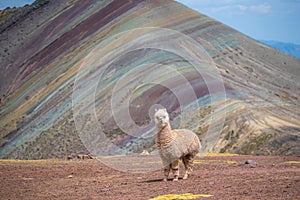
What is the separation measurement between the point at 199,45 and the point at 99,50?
11.5 metres

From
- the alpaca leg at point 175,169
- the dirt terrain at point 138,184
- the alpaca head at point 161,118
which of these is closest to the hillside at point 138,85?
the dirt terrain at point 138,184

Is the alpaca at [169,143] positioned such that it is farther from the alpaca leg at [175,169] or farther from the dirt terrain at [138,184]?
the dirt terrain at [138,184]

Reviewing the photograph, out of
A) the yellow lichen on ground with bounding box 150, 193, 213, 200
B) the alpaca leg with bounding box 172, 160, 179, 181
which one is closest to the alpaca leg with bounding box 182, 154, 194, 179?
the alpaca leg with bounding box 172, 160, 179, 181

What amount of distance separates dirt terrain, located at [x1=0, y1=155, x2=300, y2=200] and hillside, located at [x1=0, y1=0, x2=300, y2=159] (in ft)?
60.4

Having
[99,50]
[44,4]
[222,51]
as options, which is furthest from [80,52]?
[44,4]

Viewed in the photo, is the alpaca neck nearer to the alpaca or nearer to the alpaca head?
the alpaca

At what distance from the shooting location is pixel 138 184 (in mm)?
18266

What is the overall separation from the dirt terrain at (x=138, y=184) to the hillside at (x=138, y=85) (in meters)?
18.4

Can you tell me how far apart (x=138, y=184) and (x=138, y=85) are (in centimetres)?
3619

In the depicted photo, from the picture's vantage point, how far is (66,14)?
287 ft

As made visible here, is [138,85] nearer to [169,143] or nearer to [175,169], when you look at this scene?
[175,169]

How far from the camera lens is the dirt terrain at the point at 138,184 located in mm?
14398

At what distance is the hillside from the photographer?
4522 centimetres

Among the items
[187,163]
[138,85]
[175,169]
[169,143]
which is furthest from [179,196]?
[138,85]
